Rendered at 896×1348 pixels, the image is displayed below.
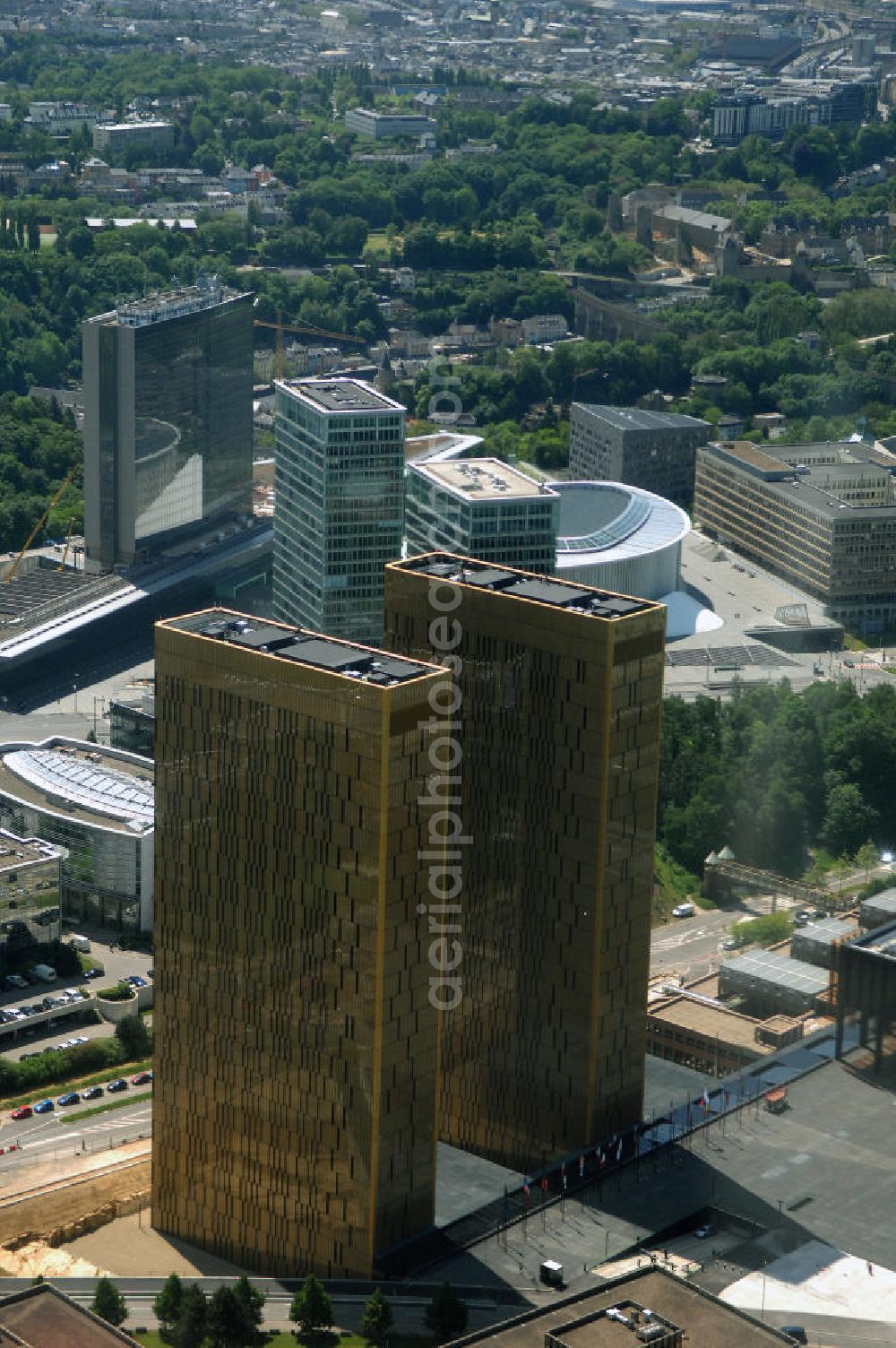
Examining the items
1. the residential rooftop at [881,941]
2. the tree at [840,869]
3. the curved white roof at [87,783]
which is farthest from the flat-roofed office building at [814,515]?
the residential rooftop at [881,941]

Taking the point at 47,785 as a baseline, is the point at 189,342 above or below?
above

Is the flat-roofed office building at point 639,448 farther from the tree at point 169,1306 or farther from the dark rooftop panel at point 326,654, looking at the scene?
the tree at point 169,1306

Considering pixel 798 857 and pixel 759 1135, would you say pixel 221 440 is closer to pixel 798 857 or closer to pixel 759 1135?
pixel 798 857

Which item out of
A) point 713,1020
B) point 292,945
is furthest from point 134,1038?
point 292,945

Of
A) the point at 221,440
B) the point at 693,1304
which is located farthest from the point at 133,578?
the point at 693,1304

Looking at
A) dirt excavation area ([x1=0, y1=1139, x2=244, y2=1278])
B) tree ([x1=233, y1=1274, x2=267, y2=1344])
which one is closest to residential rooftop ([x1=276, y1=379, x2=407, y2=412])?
dirt excavation area ([x1=0, y1=1139, x2=244, y2=1278])

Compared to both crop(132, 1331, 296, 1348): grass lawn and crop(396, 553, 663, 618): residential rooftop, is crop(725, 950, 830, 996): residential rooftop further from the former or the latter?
crop(132, 1331, 296, 1348): grass lawn
